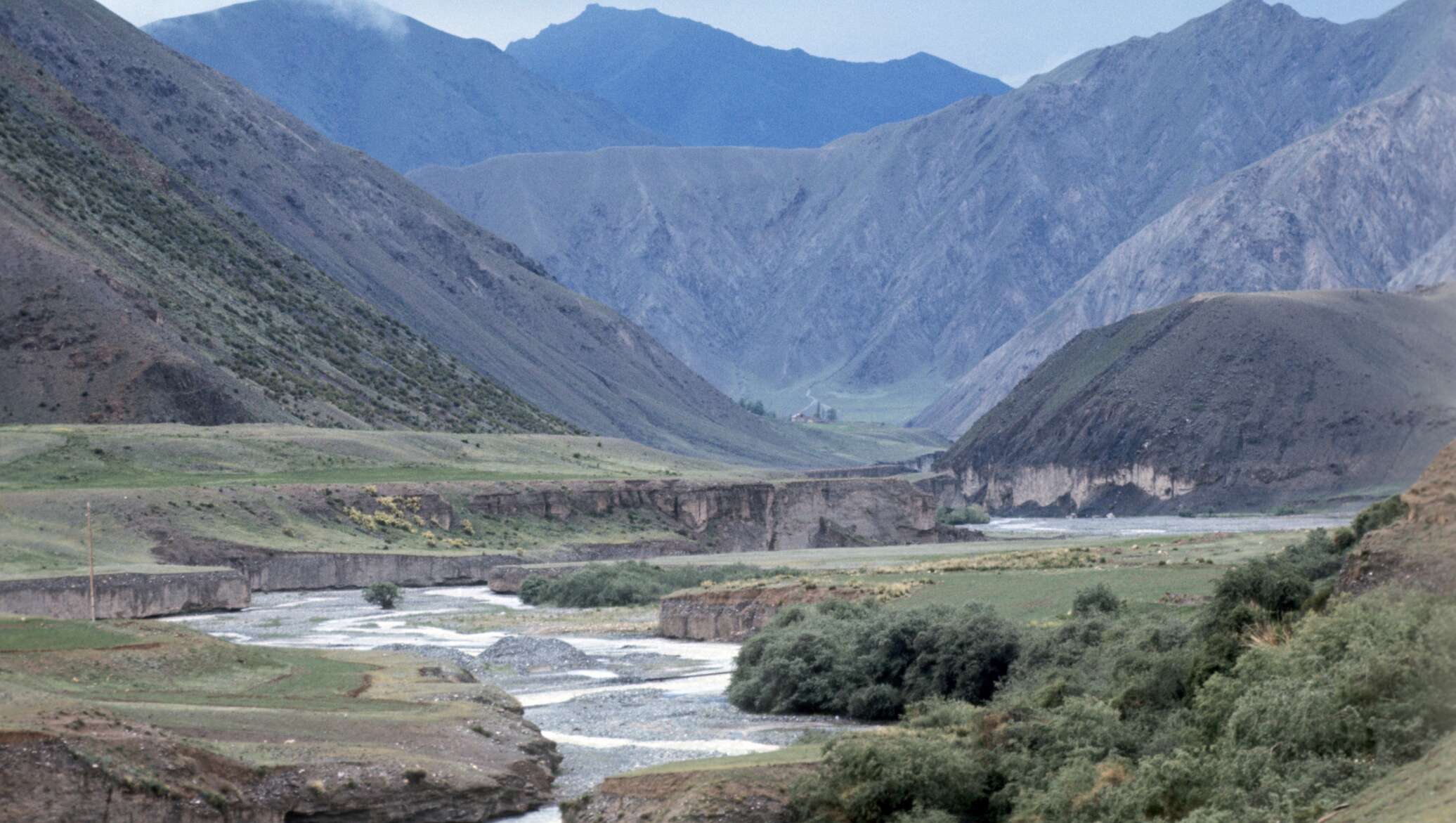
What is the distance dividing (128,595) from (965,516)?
10305 centimetres

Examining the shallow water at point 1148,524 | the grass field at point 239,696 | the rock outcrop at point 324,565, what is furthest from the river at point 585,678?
the shallow water at point 1148,524

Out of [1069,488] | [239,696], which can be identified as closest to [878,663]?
[239,696]

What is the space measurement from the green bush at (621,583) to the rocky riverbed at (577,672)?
156 centimetres

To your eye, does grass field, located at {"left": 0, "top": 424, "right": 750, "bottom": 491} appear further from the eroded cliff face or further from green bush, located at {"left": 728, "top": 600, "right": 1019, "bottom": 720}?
green bush, located at {"left": 728, "top": 600, "right": 1019, "bottom": 720}

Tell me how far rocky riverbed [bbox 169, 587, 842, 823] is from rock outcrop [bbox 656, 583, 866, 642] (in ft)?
3.15

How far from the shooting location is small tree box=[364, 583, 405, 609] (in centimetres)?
7912

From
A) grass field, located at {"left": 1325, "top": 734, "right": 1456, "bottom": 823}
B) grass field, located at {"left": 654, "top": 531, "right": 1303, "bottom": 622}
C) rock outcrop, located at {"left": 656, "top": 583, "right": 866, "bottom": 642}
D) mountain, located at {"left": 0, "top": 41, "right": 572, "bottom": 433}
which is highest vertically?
mountain, located at {"left": 0, "top": 41, "right": 572, "bottom": 433}

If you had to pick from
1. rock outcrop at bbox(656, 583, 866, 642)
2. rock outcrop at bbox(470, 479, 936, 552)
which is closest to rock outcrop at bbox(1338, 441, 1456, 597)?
rock outcrop at bbox(656, 583, 866, 642)

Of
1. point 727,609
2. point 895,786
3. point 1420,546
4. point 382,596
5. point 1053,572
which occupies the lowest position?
point 382,596

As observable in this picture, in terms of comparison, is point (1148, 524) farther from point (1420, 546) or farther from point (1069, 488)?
point (1420, 546)

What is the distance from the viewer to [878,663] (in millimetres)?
42406

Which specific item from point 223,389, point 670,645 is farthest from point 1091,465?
point 670,645

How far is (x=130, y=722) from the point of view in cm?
2872

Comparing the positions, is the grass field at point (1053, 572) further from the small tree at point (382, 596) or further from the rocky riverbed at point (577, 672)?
the small tree at point (382, 596)
